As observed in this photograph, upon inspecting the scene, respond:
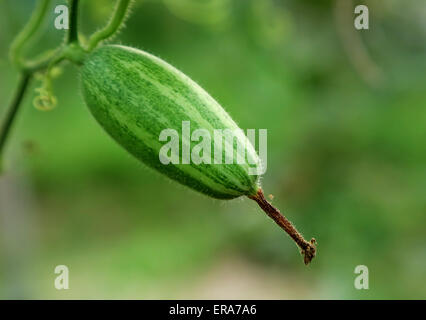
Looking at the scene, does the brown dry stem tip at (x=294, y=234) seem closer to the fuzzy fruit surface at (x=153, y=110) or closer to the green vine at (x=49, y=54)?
the fuzzy fruit surface at (x=153, y=110)

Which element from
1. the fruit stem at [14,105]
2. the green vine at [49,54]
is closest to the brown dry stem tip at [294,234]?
the green vine at [49,54]

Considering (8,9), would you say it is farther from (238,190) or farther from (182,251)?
(182,251)

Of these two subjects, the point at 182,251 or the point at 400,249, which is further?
the point at 182,251

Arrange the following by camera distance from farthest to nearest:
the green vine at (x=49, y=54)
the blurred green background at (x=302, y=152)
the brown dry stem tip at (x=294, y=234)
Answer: the blurred green background at (x=302, y=152) → the green vine at (x=49, y=54) → the brown dry stem tip at (x=294, y=234)

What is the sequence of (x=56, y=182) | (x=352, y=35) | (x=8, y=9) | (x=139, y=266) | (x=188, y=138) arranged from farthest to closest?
1. (x=56, y=182)
2. (x=139, y=266)
3. (x=352, y=35)
4. (x=8, y=9)
5. (x=188, y=138)

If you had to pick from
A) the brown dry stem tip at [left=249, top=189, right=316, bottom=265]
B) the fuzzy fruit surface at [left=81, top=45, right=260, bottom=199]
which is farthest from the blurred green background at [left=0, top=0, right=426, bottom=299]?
the brown dry stem tip at [left=249, top=189, right=316, bottom=265]
